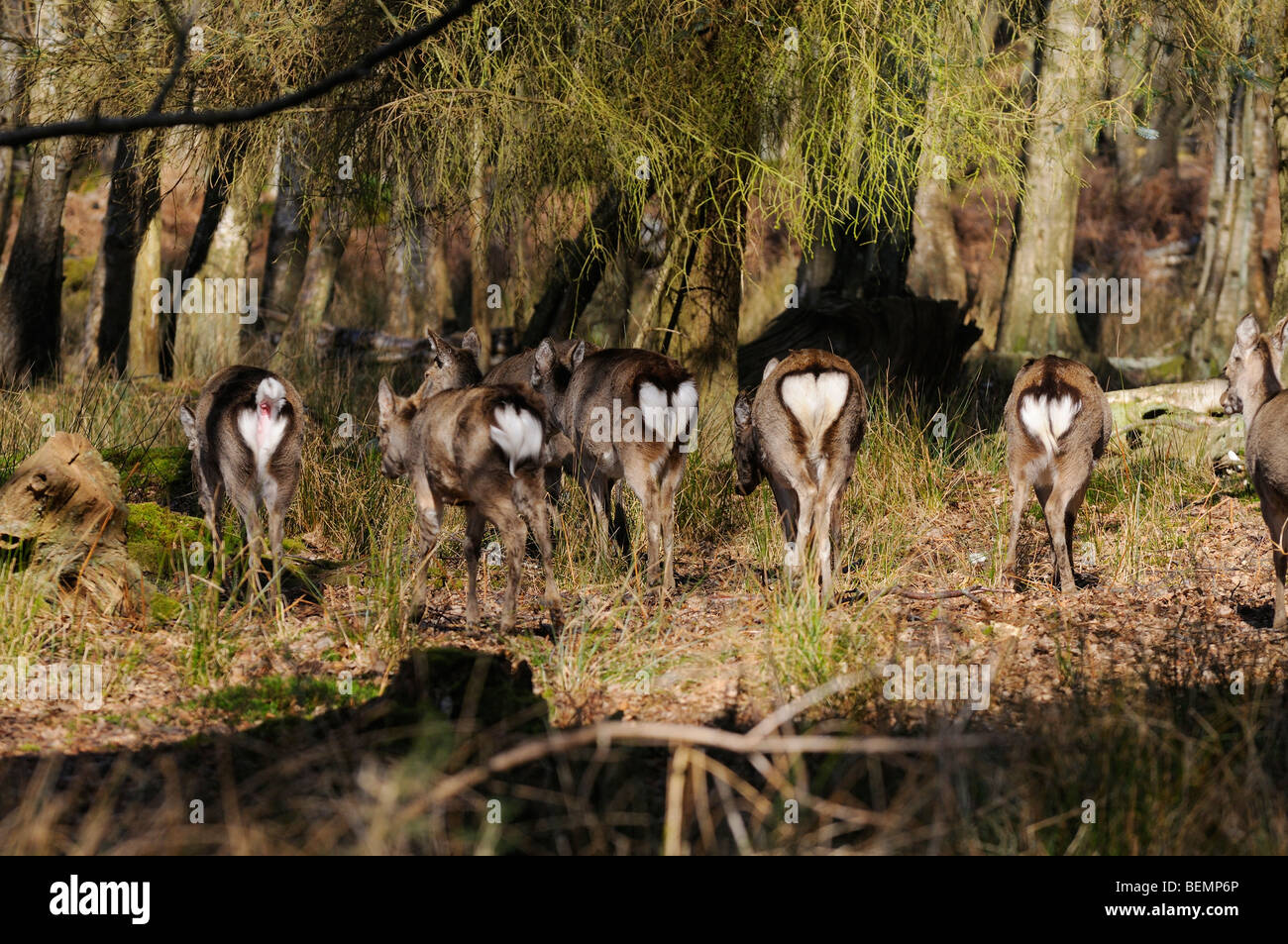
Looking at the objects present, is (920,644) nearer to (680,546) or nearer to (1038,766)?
(1038,766)

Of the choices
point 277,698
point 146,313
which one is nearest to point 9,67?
point 146,313

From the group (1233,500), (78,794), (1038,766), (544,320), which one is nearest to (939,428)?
(1233,500)

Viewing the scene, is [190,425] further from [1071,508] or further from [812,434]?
[1071,508]

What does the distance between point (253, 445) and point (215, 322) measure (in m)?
9.31

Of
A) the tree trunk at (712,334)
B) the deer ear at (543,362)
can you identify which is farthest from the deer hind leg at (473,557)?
the tree trunk at (712,334)

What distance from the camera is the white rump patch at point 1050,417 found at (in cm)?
845

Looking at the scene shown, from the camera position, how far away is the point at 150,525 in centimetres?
873

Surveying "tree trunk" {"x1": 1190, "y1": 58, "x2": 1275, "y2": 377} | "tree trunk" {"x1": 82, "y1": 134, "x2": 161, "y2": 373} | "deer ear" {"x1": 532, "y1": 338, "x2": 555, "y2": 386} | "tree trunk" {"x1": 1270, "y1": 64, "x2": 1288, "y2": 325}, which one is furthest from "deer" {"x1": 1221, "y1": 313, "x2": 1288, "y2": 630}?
"tree trunk" {"x1": 1190, "y1": 58, "x2": 1275, "y2": 377}

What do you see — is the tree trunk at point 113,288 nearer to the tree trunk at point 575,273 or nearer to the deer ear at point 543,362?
the tree trunk at point 575,273

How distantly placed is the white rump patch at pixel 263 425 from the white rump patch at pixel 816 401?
3.06m

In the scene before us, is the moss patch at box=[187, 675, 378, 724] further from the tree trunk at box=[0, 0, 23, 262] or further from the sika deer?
the tree trunk at box=[0, 0, 23, 262]

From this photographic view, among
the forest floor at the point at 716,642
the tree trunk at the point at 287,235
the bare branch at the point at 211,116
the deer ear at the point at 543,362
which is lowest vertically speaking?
the forest floor at the point at 716,642

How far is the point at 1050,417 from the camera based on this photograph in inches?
334
